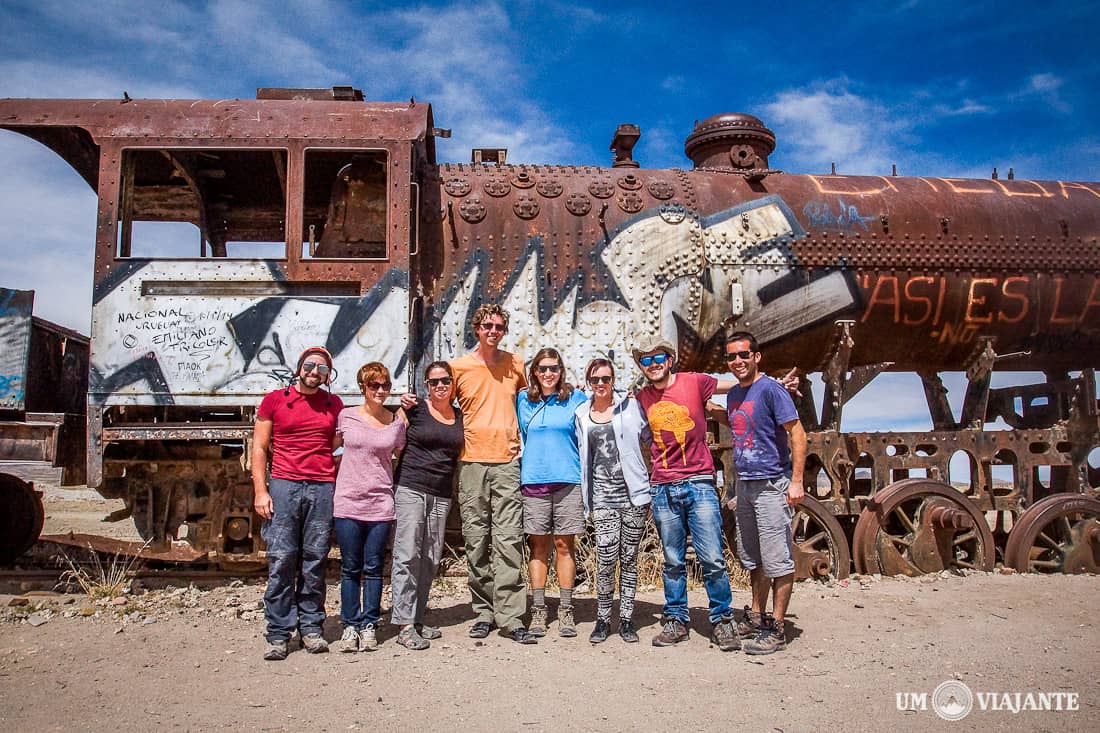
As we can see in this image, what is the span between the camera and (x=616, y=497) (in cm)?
462

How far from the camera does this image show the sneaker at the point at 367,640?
434 cm

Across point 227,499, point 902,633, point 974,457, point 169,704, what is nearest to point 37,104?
A: point 227,499

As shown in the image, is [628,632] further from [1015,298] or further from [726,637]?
[1015,298]

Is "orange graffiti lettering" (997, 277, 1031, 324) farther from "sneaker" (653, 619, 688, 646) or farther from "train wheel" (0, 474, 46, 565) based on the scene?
"train wheel" (0, 474, 46, 565)

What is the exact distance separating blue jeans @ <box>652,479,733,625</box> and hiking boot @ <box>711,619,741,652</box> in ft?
0.12

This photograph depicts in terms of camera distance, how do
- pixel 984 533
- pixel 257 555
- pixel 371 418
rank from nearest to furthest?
pixel 371 418 → pixel 257 555 → pixel 984 533

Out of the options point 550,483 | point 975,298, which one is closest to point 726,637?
point 550,483

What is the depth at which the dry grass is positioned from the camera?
5.60 metres

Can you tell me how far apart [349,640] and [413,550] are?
2.01 ft

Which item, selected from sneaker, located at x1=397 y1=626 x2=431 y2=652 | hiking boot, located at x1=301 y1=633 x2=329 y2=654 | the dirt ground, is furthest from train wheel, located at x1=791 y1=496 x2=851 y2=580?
hiking boot, located at x1=301 y1=633 x2=329 y2=654

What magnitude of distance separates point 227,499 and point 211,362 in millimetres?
1214

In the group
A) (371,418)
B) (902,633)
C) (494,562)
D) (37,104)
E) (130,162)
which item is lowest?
(902,633)

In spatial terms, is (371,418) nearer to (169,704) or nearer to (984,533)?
(169,704)

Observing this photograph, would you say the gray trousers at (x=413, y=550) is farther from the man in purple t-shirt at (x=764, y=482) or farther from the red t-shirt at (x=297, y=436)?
the man in purple t-shirt at (x=764, y=482)
